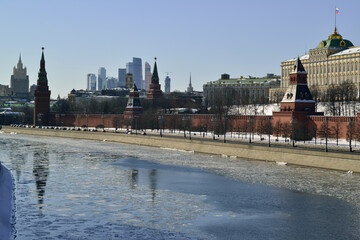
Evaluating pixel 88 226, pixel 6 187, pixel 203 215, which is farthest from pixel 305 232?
pixel 6 187

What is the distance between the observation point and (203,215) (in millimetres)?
35188

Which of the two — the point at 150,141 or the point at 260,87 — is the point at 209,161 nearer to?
the point at 150,141

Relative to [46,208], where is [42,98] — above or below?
above

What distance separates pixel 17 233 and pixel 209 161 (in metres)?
34.0

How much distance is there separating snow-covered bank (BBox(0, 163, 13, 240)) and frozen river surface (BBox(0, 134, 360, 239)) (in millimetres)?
526

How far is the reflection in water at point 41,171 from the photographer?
137ft

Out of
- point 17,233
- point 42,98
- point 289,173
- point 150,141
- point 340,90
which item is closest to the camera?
point 17,233

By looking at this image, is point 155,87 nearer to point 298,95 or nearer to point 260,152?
point 298,95

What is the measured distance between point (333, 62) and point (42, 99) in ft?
210

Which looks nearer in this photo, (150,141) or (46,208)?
(46,208)

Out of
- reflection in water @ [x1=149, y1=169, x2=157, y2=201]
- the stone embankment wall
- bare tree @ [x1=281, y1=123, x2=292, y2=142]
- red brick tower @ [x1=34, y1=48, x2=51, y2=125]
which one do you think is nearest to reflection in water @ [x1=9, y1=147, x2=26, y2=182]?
reflection in water @ [x1=149, y1=169, x2=157, y2=201]

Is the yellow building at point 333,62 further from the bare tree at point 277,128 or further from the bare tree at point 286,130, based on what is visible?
the bare tree at point 286,130

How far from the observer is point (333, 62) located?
441 ft

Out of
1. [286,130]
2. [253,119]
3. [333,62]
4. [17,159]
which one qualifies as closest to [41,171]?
[17,159]
